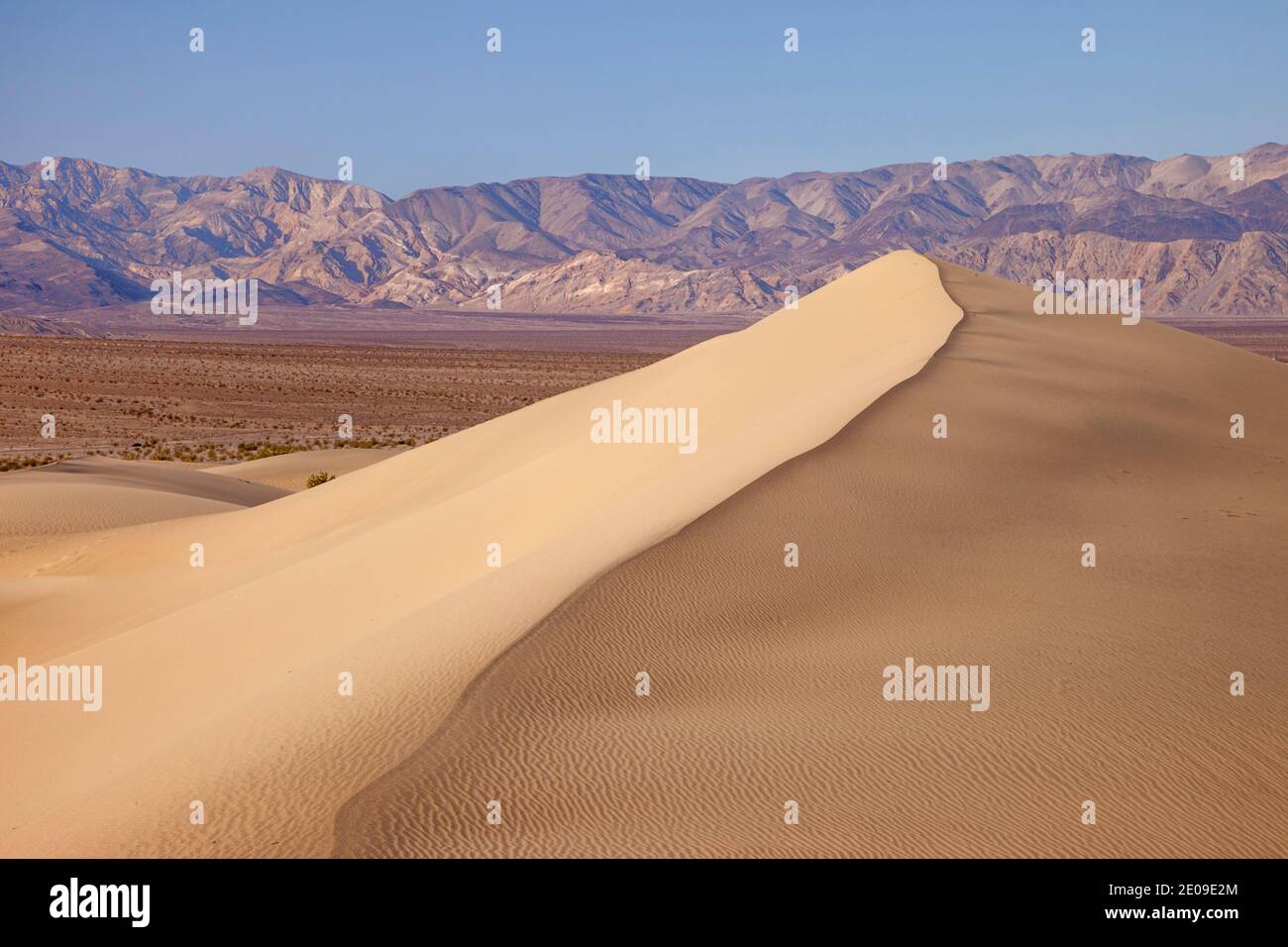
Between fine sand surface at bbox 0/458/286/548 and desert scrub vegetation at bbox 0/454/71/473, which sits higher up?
desert scrub vegetation at bbox 0/454/71/473

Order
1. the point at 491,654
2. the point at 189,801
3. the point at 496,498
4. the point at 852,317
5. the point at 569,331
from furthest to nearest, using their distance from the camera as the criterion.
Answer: the point at 569,331 → the point at 852,317 → the point at 496,498 → the point at 491,654 → the point at 189,801

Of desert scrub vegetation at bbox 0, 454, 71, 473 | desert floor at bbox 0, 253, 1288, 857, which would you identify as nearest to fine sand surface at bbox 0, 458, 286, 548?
desert floor at bbox 0, 253, 1288, 857

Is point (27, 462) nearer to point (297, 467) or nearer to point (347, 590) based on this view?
point (297, 467)

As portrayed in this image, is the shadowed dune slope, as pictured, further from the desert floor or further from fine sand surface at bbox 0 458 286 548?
fine sand surface at bbox 0 458 286 548

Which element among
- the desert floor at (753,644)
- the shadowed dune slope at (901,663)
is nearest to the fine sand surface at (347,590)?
the desert floor at (753,644)

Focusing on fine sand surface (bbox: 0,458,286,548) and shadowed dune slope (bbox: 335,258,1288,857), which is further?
Answer: fine sand surface (bbox: 0,458,286,548)

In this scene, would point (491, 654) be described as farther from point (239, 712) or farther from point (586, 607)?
point (239, 712)
